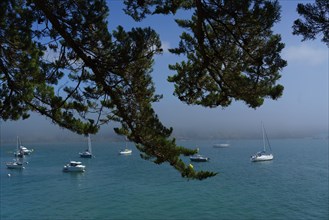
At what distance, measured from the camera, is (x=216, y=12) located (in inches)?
230

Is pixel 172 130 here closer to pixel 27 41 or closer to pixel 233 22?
pixel 233 22

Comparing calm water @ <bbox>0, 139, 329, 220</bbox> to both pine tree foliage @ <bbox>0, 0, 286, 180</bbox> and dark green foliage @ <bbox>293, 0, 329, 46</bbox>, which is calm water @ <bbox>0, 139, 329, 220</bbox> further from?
dark green foliage @ <bbox>293, 0, 329, 46</bbox>

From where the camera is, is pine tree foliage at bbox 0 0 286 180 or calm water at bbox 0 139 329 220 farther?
calm water at bbox 0 139 329 220

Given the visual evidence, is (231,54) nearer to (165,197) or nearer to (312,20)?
(312,20)

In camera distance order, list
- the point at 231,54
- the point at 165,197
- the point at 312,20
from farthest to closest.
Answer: the point at 165,197 → the point at 231,54 → the point at 312,20

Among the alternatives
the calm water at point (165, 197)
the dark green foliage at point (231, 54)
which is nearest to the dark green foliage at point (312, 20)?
the dark green foliage at point (231, 54)

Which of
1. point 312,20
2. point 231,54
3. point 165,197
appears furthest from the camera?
point 165,197

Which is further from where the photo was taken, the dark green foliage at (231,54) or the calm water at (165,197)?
the calm water at (165,197)

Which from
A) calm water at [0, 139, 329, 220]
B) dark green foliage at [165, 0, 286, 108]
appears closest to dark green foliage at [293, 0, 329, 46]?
dark green foliage at [165, 0, 286, 108]

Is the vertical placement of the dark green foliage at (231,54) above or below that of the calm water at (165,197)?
above

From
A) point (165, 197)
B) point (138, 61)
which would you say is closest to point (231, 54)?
point (138, 61)

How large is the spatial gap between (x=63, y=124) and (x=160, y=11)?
354 centimetres

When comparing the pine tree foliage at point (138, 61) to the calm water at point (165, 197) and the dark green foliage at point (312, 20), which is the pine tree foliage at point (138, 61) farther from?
the calm water at point (165, 197)

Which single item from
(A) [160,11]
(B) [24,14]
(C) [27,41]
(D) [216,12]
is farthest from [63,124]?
(D) [216,12]
